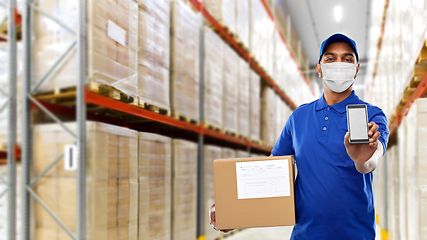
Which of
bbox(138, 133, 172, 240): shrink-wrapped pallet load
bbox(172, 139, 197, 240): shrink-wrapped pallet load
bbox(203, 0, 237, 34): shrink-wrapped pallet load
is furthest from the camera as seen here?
bbox(203, 0, 237, 34): shrink-wrapped pallet load

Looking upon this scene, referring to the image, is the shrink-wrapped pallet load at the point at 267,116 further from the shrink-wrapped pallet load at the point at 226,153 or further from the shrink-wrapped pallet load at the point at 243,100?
the shrink-wrapped pallet load at the point at 226,153

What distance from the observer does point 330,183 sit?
2102mm

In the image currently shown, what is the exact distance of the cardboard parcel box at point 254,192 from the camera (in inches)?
85.0

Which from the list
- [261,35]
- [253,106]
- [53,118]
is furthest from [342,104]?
[261,35]

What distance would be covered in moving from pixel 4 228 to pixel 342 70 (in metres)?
3.43

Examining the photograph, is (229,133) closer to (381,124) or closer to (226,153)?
(226,153)

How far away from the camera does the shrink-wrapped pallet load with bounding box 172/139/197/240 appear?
176 inches

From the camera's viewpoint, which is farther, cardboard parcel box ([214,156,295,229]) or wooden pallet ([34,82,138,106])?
wooden pallet ([34,82,138,106])

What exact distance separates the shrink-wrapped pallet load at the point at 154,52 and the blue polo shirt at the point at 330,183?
6.95ft

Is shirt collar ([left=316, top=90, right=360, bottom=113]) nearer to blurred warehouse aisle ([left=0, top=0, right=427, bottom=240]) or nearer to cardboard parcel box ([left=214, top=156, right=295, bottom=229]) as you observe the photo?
blurred warehouse aisle ([left=0, top=0, right=427, bottom=240])

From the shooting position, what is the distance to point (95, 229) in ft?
10.0

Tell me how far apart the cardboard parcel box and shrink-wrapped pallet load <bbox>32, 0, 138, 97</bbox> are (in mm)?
1589

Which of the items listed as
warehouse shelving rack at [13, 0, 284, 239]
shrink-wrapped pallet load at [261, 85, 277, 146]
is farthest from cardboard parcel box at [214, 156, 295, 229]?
shrink-wrapped pallet load at [261, 85, 277, 146]

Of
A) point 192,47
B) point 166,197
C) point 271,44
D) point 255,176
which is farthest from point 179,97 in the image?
point 271,44
